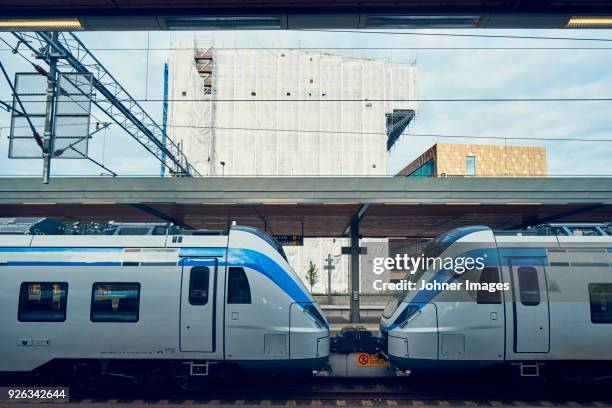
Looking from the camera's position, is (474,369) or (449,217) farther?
(449,217)

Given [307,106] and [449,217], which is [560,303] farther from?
[307,106]

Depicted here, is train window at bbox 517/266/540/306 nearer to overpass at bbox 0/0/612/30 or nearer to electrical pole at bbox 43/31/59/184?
overpass at bbox 0/0/612/30

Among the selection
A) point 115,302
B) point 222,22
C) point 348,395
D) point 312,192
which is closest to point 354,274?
point 312,192

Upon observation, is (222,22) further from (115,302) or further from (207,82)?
(207,82)

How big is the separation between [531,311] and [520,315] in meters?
0.23

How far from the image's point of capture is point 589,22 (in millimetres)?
6066

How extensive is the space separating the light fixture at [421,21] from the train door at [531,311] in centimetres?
536

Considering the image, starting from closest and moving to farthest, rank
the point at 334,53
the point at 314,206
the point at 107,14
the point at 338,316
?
the point at 107,14
the point at 314,206
the point at 338,316
the point at 334,53

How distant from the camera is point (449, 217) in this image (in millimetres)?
18828

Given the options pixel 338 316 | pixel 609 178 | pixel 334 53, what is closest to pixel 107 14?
pixel 609 178

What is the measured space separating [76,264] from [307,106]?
150ft

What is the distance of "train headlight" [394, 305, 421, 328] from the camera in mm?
9477

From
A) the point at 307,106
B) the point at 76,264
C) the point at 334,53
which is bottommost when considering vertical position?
the point at 76,264

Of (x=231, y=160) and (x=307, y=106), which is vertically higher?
(x=307, y=106)
